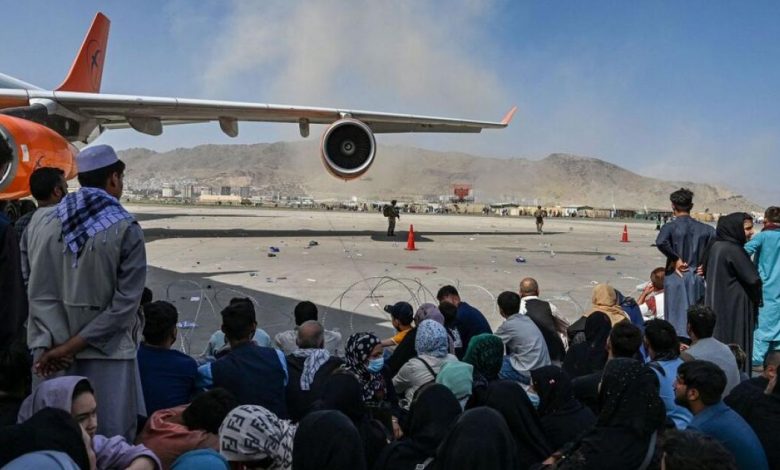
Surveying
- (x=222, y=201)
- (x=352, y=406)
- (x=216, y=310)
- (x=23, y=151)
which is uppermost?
(x=23, y=151)

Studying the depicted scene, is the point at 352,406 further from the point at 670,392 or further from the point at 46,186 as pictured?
the point at 46,186

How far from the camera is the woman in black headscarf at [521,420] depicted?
2.97m

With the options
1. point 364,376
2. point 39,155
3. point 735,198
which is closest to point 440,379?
point 364,376

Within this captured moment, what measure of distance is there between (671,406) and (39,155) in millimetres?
11128

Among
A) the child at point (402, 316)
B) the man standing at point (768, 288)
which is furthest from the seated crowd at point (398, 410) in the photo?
the man standing at point (768, 288)

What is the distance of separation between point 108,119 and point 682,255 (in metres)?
15.5

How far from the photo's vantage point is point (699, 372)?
295 centimetres

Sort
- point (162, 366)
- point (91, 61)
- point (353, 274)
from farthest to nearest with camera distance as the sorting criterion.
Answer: point (91, 61) → point (353, 274) → point (162, 366)

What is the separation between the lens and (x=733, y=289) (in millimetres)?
5340

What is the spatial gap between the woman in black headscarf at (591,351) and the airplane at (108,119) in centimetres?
986

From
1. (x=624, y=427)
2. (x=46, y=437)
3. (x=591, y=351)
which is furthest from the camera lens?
(x=591, y=351)

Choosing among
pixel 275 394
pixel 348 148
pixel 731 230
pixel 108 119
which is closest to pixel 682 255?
pixel 731 230

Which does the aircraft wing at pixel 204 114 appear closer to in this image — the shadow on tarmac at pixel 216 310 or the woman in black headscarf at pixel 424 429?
the shadow on tarmac at pixel 216 310

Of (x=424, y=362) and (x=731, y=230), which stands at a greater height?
(x=731, y=230)
